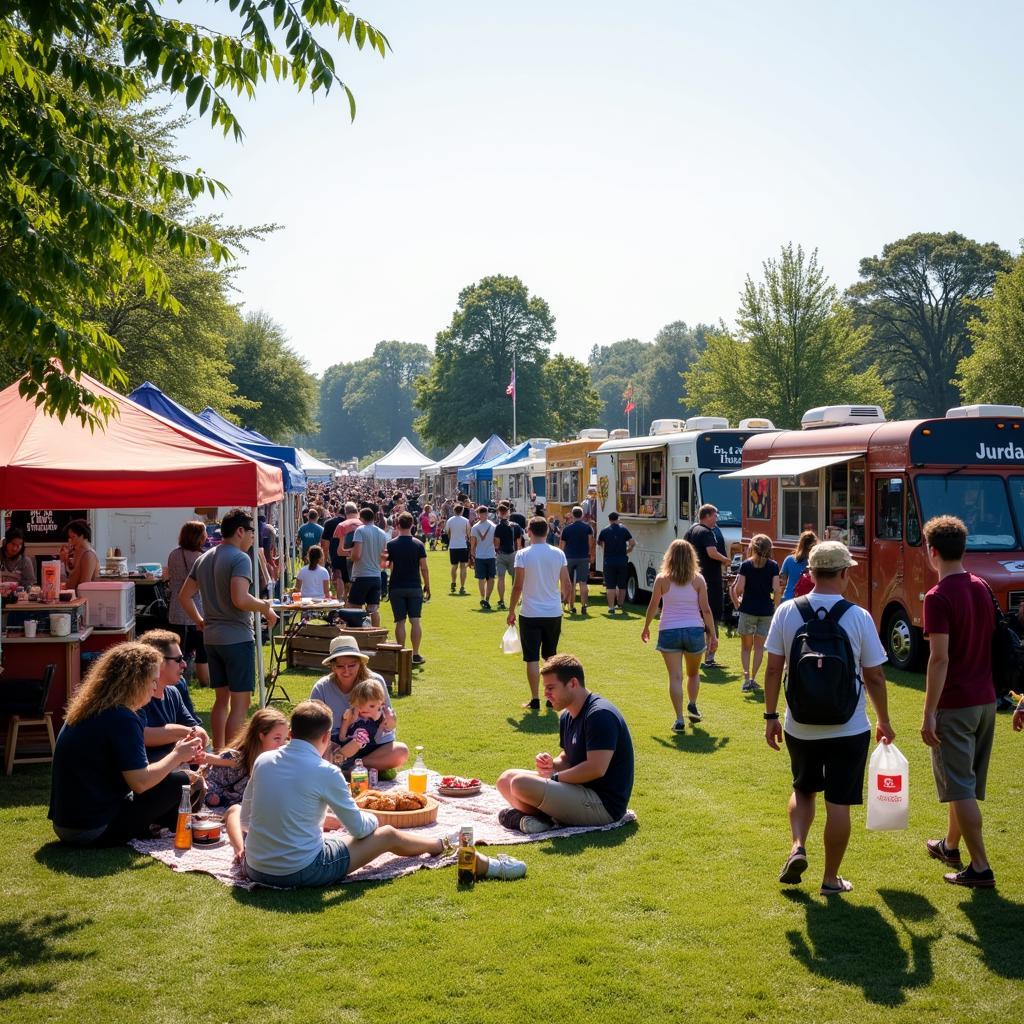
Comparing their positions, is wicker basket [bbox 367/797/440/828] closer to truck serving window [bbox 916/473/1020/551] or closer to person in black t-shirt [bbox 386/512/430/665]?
person in black t-shirt [bbox 386/512/430/665]

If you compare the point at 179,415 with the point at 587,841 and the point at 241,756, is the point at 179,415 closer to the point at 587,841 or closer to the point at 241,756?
the point at 241,756

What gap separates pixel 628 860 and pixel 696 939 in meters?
1.20

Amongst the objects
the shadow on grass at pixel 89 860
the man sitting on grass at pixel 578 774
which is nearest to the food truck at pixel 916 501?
the man sitting on grass at pixel 578 774

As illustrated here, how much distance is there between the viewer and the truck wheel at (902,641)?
12.5 m

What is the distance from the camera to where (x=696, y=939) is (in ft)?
17.1

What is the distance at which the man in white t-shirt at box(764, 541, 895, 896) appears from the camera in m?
5.41

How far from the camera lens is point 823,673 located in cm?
529

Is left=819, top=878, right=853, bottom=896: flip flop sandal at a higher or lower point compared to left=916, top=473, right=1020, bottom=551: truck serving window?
lower

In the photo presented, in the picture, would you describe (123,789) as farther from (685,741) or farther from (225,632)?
(685,741)

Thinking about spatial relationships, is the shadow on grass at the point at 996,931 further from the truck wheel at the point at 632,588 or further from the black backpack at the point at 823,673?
the truck wheel at the point at 632,588

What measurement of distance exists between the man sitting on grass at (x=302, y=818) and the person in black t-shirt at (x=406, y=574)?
703 centimetres

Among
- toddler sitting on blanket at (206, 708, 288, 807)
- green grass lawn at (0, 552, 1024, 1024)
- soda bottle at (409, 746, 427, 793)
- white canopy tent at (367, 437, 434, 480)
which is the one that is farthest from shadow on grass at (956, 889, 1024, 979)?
white canopy tent at (367, 437, 434, 480)

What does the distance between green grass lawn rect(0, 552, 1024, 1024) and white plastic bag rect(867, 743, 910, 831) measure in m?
0.38

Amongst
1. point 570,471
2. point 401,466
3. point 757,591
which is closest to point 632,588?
point 570,471
